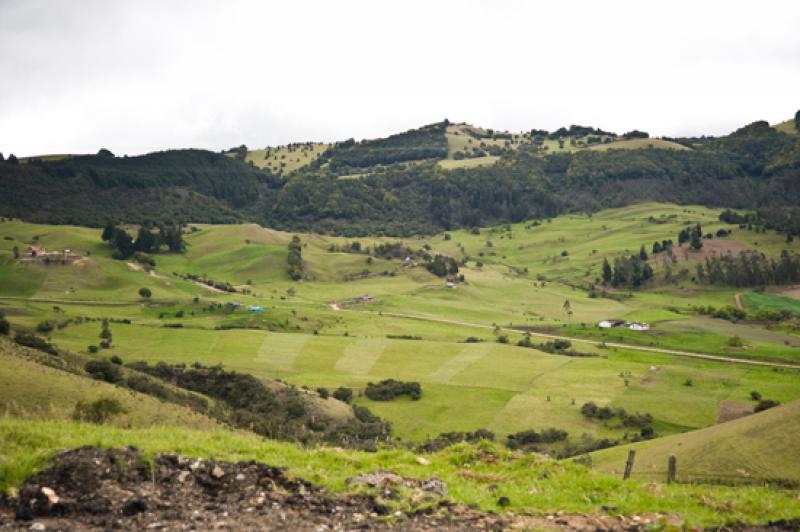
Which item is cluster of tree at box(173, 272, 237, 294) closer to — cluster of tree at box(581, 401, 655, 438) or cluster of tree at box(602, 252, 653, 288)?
cluster of tree at box(581, 401, 655, 438)

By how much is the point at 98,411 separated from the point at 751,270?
17201cm

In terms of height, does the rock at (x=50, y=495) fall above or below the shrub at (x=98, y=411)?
above

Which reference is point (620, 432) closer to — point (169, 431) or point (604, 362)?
point (604, 362)

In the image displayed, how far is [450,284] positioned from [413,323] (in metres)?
45.3

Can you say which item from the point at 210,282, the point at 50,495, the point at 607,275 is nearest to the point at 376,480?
the point at 50,495

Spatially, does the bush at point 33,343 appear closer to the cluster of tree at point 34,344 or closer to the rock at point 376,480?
the cluster of tree at point 34,344

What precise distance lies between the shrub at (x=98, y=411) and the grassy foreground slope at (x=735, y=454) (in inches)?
857

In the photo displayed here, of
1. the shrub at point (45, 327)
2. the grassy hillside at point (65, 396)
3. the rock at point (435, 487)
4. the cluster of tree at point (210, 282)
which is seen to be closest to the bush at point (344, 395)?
the grassy hillside at point (65, 396)

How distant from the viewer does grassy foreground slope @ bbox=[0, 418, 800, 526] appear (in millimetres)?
15867

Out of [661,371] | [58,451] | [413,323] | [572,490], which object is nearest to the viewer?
[58,451]

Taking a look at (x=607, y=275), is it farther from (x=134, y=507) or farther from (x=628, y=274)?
(x=134, y=507)

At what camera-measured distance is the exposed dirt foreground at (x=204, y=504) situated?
13422 millimetres

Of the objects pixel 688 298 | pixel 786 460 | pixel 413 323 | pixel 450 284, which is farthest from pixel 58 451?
pixel 688 298

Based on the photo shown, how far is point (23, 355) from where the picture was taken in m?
45.6
